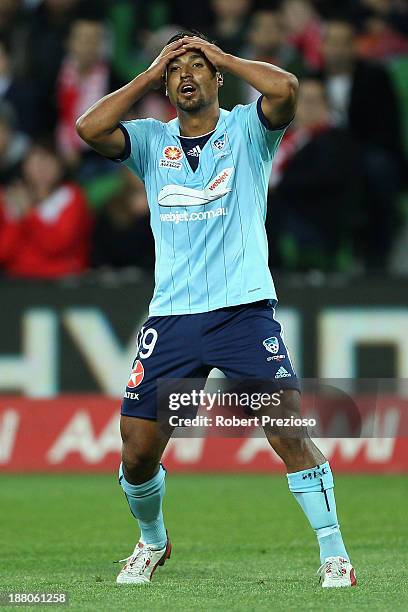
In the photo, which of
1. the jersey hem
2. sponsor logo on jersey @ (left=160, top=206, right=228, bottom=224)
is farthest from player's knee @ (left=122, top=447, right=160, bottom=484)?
sponsor logo on jersey @ (left=160, top=206, right=228, bottom=224)

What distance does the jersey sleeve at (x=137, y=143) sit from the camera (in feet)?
21.6

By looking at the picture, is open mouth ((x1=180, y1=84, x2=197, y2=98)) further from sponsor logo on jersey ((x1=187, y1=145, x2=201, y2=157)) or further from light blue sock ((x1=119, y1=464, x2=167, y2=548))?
light blue sock ((x1=119, y1=464, x2=167, y2=548))

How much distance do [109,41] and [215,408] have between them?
9417 mm

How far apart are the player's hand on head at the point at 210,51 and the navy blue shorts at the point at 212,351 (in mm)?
1091

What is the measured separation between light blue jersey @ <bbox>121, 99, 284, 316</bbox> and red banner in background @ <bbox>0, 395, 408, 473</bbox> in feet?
19.2

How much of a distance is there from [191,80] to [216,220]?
643 millimetres

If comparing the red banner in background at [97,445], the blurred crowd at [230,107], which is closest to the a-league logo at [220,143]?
the red banner in background at [97,445]

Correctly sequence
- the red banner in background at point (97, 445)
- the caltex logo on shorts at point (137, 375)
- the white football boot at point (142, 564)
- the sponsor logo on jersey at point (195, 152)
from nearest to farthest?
the caltex logo on shorts at point (137, 375) → the sponsor logo on jersey at point (195, 152) → the white football boot at point (142, 564) → the red banner in background at point (97, 445)

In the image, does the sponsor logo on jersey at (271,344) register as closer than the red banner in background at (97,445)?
Yes

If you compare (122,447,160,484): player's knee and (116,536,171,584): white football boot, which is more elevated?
(122,447,160,484): player's knee

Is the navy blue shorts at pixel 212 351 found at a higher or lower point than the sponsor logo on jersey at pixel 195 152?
lower

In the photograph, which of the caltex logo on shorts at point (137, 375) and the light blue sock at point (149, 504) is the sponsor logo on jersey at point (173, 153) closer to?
the caltex logo on shorts at point (137, 375)

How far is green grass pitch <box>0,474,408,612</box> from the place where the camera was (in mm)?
6004

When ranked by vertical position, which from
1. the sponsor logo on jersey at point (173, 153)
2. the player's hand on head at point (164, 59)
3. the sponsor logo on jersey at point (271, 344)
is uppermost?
the player's hand on head at point (164, 59)
